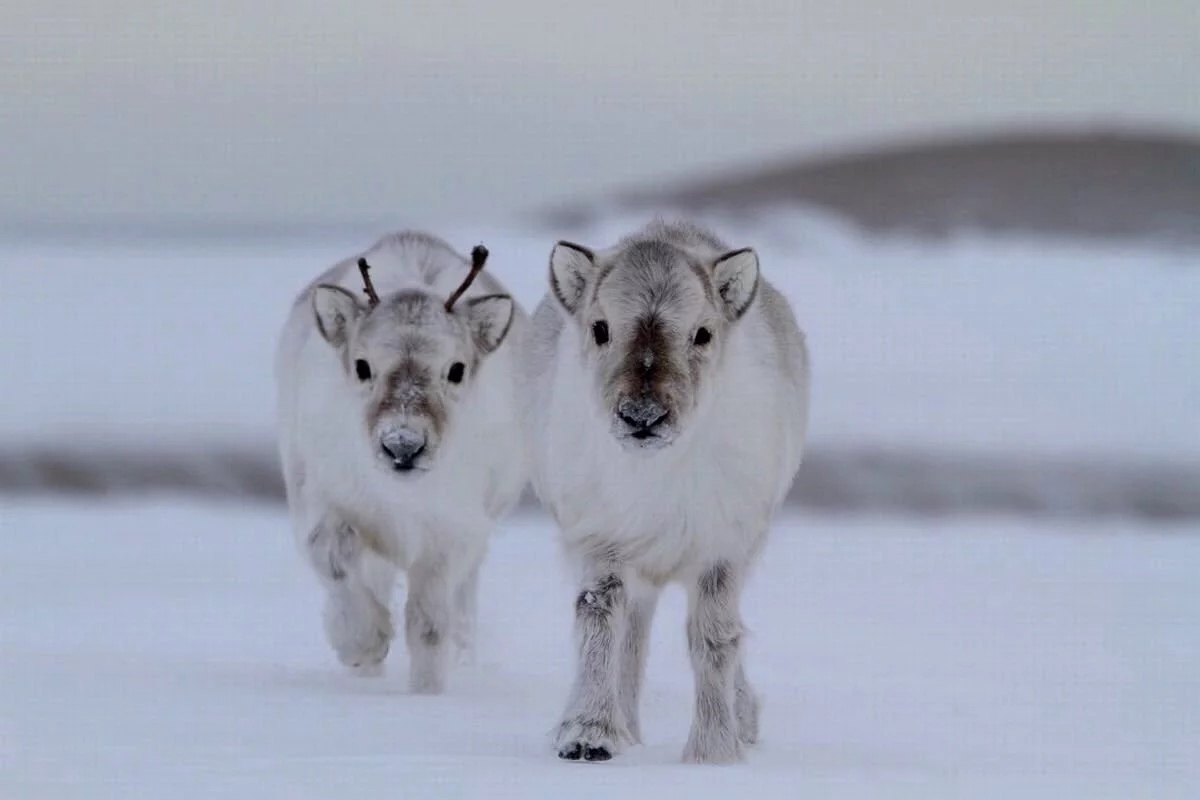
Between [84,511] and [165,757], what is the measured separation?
11.1m

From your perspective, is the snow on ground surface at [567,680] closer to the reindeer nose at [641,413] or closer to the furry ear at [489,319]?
the reindeer nose at [641,413]

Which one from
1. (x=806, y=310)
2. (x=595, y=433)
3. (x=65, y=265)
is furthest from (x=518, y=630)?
(x=65, y=265)

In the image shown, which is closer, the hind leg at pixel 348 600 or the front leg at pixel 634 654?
the front leg at pixel 634 654

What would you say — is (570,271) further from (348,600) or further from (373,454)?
(348,600)

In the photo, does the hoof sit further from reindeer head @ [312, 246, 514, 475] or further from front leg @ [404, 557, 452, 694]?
front leg @ [404, 557, 452, 694]

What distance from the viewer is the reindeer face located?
759cm

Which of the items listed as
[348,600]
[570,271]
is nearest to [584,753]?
[570,271]

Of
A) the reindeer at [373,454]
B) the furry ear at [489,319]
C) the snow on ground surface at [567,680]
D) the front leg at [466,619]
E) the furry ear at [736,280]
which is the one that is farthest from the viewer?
the front leg at [466,619]

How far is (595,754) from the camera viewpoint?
20.6 ft

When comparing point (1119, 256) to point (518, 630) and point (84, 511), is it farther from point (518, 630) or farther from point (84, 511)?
point (518, 630)

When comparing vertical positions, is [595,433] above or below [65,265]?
below

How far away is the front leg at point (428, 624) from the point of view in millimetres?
8383

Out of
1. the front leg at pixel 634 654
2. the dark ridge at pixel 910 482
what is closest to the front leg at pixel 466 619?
the front leg at pixel 634 654

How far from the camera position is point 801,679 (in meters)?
8.99
